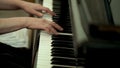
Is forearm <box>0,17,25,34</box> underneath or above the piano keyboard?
above

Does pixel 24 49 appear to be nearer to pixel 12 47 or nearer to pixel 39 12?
pixel 12 47

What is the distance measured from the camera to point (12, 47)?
162cm

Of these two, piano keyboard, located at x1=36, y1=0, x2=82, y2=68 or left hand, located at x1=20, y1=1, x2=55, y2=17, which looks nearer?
piano keyboard, located at x1=36, y1=0, x2=82, y2=68

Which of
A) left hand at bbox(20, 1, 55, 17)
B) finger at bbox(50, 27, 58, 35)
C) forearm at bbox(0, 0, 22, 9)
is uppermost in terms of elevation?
forearm at bbox(0, 0, 22, 9)

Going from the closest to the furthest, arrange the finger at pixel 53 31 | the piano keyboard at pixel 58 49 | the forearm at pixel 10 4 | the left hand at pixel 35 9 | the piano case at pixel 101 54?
the piano case at pixel 101 54 < the piano keyboard at pixel 58 49 < the finger at pixel 53 31 < the left hand at pixel 35 9 < the forearm at pixel 10 4

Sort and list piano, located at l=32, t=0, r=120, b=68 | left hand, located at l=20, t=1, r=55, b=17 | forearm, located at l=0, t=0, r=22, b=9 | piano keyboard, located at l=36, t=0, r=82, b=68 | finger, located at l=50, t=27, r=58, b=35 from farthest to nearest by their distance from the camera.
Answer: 1. forearm, located at l=0, t=0, r=22, b=9
2. left hand, located at l=20, t=1, r=55, b=17
3. finger, located at l=50, t=27, r=58, b=35
4. piano keyboard, located at l=36, t=0, r=82, b=68
5. piano, located at l=32, t=0, r=120, b=68

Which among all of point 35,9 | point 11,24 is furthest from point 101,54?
point 35,9

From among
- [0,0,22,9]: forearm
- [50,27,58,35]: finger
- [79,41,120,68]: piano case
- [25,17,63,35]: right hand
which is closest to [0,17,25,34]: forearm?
[25,17,63,35]: right hand

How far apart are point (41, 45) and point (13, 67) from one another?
284 mm

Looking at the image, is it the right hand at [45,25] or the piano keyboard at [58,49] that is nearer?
the piano keyboard at [58,49]

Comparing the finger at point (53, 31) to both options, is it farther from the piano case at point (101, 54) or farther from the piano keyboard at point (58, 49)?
the piano case at point (101, 54)

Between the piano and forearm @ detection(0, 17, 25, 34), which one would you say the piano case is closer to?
the piano

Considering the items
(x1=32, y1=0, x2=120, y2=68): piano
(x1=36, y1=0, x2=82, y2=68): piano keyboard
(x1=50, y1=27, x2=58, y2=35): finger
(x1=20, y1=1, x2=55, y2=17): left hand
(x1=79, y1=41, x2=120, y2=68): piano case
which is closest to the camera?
(x1=79, y1=41, x2=120, y2=68): piano case

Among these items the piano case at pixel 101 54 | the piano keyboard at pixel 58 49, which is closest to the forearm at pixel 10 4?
the piano keyboard at pixel 58 49
